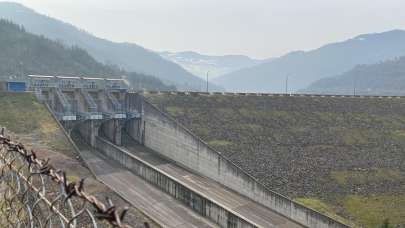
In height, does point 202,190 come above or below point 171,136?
below

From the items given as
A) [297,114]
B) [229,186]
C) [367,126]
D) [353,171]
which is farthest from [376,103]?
[229,186]

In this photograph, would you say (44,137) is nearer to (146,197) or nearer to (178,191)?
(146,197)

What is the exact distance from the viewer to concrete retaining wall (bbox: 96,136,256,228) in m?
33.7

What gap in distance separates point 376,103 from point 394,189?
31.0 m

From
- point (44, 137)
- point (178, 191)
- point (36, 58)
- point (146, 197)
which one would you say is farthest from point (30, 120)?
point (36, 58)

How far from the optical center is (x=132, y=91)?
2304 inches

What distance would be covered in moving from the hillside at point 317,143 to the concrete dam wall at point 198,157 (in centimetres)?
112

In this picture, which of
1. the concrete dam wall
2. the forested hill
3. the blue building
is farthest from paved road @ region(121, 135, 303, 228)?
the forested hill

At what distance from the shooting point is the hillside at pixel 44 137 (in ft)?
94.6

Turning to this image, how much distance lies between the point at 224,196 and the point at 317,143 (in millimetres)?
16103

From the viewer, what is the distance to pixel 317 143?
49.8 m

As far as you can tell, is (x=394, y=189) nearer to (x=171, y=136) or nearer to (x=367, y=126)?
(x=367, y=126)

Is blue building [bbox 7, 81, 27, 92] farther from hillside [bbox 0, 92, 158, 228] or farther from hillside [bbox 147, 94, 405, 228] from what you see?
hillside [bbox 147, 94, 405, 228]

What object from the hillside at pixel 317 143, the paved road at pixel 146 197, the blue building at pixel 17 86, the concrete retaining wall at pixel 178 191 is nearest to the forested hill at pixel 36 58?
the blue building at pixel 17 86
